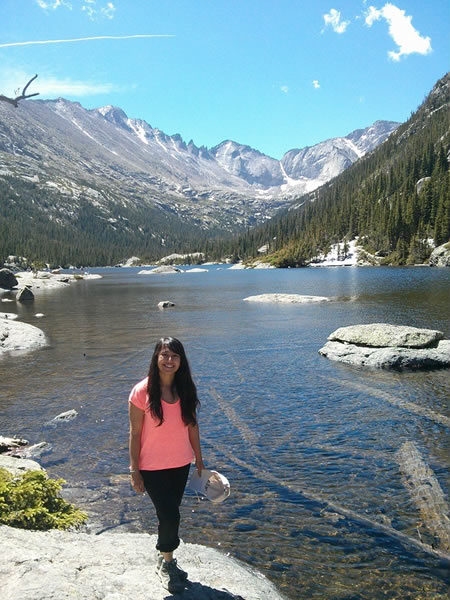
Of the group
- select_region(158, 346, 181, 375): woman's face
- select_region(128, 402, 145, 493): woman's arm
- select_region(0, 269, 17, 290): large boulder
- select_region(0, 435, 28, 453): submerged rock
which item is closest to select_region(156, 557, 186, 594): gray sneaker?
select_region(128, 402, 145, 493): woman's arm

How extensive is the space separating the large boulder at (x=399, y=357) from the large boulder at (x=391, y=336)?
35 centimetres

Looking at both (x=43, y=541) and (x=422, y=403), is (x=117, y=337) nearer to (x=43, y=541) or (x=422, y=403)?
(x=422, y=403)

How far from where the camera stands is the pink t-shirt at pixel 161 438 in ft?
20.4

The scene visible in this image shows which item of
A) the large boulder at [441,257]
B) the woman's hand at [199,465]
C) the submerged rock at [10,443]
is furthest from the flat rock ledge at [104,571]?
the large boulder at [441,257]

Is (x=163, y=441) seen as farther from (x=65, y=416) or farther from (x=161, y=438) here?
(x=65, y=416)

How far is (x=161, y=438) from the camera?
6293 mm

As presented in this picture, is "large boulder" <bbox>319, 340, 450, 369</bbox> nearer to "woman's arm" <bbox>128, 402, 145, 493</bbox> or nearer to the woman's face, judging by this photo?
the woman's face

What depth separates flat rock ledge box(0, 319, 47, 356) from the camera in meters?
28.8

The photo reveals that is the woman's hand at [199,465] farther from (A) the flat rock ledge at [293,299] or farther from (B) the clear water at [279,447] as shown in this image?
(A) the flat rock ledge at [293,299]

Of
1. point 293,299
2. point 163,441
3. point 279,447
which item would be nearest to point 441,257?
point 293,299

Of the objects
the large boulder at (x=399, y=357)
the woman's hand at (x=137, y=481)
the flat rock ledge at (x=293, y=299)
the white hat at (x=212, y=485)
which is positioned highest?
the woman's hand at (x=137, y=481)

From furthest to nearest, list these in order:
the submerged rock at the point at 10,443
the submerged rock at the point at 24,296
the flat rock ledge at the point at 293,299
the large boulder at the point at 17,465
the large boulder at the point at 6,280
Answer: the large boulder at the point at 6,280 < the submerged rock at the point at 24,296 < the flat rock ledge at the point at 293,299 < the submerged rock at the point at 10,443 < the large boulder at the point at 17,465

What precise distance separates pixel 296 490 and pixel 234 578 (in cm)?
426

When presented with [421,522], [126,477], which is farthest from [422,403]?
[126,477]
